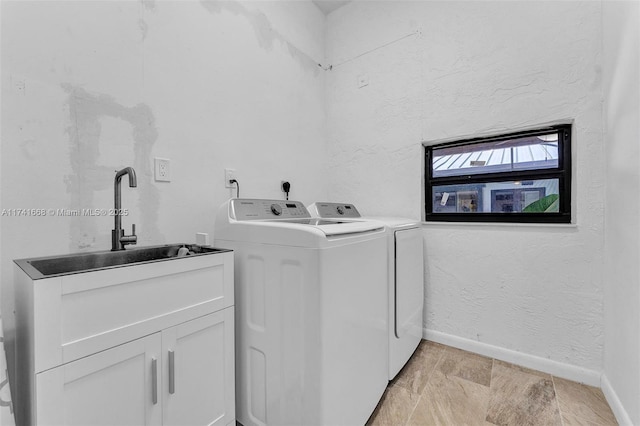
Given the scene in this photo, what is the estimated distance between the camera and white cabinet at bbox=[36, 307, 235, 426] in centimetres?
75

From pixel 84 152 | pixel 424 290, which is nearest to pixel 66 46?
pixel 84 152

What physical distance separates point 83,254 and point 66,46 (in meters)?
0.91

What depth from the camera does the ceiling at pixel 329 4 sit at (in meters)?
2.59

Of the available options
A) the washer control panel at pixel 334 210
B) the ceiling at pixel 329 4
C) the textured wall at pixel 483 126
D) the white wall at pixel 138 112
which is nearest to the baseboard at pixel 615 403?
the textured wall at pixel 483 126

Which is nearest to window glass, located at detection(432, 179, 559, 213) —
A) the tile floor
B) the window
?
the window

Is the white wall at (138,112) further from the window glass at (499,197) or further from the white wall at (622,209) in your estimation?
the white wall at (622,209)

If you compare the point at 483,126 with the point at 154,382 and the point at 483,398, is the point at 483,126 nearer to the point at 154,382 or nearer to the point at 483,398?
the point at 483,398

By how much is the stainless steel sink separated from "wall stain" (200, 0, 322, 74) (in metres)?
1.51

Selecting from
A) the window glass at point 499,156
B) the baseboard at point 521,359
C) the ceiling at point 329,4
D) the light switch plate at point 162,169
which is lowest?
the baseboard at point 521,359

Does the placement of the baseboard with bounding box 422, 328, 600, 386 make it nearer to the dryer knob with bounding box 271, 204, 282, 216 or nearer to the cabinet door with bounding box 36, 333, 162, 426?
the dryer knob with bounding box 271, 204, 282, 216

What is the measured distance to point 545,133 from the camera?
181cm

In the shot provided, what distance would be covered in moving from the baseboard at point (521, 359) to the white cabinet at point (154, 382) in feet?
5.39

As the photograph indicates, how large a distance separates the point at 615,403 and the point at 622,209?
988 mm

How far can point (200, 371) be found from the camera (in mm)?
1065
